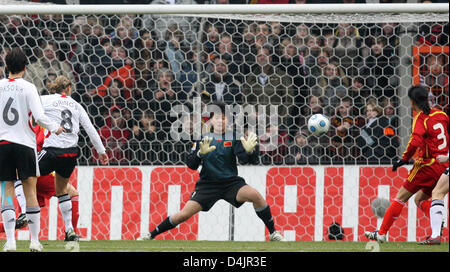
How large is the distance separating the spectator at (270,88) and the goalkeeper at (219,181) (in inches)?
44.1

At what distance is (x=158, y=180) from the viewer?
993 centimetres

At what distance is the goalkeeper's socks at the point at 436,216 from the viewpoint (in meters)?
8.58

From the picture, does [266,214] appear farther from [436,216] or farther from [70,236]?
[70,236]

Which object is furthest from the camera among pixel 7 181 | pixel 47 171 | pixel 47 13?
pixel 47 13

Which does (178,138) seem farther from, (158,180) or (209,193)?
(209,193)

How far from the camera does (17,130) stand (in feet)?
23.4

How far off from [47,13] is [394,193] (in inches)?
172

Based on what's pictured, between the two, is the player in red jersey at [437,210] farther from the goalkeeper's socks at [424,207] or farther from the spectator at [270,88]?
the spectator at [270,88]

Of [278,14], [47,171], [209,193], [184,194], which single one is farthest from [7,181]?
[278,14]

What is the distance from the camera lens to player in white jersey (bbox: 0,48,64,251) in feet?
23.3

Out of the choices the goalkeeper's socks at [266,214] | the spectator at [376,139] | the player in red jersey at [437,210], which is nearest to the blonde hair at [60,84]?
the goalkeeper's socks at [266,214]

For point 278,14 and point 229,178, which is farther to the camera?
point 278,14

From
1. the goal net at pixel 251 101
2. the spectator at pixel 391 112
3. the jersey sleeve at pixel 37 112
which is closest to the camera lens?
the jersey sleeve at pixel 37 112

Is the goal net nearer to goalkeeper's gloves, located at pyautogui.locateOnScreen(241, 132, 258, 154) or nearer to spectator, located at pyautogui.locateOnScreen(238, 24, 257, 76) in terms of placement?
spectator, located at pyautogui.locateOnScreen(238, 24, 257, 76)
